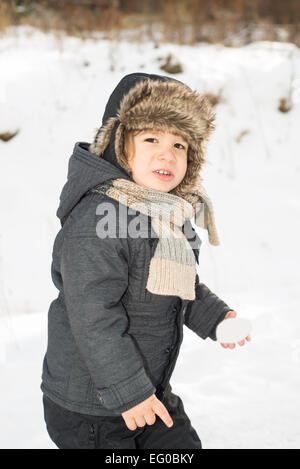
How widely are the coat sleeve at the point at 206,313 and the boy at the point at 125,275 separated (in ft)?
0.80

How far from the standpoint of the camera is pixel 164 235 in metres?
1.50

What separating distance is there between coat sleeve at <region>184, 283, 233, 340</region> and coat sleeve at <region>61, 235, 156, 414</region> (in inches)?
20.0

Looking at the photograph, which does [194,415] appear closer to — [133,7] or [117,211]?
[117,211]

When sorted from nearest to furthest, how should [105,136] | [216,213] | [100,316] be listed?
[100,316]
[105,136]
[216,213]

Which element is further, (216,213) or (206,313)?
(216,213)

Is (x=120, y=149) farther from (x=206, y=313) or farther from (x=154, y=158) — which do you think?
(x=206, y=313)

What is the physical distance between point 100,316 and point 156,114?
0.66m

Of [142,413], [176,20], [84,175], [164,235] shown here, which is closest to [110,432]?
[142,413]

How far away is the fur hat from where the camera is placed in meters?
1.55

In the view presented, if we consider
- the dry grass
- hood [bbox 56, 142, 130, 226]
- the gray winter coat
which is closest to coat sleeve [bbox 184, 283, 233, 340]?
the gray winter coat

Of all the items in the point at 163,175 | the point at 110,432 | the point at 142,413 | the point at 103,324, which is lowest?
the point at 110,432

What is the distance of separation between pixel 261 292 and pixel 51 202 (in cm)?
224

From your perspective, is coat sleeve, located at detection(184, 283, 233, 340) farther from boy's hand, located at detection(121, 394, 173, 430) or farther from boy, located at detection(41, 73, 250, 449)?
boy's hand, located at detection(121, 394, 173, 430)
